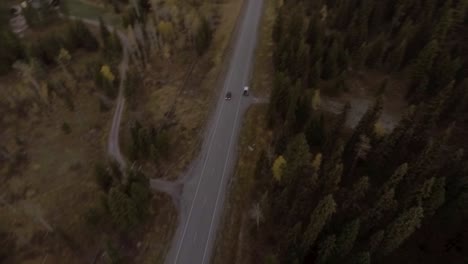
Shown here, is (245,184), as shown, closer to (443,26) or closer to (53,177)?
(53,177)

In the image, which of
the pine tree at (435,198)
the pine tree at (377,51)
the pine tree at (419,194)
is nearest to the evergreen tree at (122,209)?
the pine tree at (419,194)

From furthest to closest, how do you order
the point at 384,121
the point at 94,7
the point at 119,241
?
the point at 94,7 → the point at 384,121 → the point at 119,241

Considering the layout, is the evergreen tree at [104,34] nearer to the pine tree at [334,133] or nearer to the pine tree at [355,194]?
the pine tree at [334,133]

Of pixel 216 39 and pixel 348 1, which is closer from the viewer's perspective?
pixel 348 1

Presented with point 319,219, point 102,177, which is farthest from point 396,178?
point 102,177

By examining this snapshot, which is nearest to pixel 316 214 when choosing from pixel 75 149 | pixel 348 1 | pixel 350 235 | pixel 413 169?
pixel 350 235

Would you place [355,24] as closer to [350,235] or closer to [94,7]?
[350,235]
